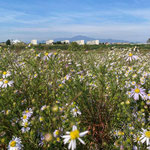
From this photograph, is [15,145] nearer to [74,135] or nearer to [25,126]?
[25,126]

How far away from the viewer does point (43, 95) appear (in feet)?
8.94

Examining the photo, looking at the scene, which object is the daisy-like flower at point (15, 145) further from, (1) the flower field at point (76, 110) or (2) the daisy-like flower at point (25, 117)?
(2) the daisy-like flower at point (25, 117)

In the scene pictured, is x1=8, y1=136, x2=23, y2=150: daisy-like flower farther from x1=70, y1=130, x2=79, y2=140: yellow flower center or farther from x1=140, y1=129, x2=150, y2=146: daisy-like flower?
x1=140, y1=129, x2=150, y2=146: daisy-like flower

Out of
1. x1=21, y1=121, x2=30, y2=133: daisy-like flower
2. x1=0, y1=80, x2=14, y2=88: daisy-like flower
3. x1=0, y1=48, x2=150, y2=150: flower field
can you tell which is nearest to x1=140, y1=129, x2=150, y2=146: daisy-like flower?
x1=0, y1=48, x2=150, y2=150: flower field

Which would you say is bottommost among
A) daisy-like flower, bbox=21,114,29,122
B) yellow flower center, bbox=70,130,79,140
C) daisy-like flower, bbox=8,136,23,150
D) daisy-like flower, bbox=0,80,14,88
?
daisy-like flower, bbox=8,136,23,150

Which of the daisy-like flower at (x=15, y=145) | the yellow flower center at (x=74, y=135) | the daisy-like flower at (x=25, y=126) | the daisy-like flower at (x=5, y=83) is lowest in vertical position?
the daisy-like flower at (x=15, y=145)

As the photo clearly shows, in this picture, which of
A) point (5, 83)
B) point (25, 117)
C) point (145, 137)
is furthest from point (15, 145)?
point (145, 137)

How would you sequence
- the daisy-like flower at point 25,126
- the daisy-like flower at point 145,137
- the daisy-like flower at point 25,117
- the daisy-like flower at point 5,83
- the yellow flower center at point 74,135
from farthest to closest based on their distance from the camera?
the daisy-like flower at point 5,83 → the daisy-like flower at point 25,117 → the daisy-like flower at point 25,126 → the daisy-like flower at point 145,137 → the yellow flower center at point 74,135

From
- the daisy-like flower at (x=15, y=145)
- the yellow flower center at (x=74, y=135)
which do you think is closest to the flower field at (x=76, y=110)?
the daisy-like flower at (x=15, y=145)

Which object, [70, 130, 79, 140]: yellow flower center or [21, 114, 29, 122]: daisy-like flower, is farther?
[21, 114, 29, 122]: daisy-like flower

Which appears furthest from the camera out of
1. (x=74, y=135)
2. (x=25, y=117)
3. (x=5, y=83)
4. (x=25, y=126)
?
(x=5, y=83)

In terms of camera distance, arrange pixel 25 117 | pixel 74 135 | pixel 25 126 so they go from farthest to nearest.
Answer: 1. pixel 25 117
2. pixel 25 126
3. pixel 74 135

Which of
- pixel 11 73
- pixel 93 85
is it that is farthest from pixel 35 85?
pixel 93 85

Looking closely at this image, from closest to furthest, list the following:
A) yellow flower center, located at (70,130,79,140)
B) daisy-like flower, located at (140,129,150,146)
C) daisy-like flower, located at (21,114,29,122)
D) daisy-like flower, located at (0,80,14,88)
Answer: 1. yellow flower center, located at (70,130,79,140)
2. daisy-like flower, located at (140,129,150,146)
3. daisy-like flower, located at (21,114,29,122)
4. daisy-like flower, located at (0,80,14,88)
